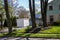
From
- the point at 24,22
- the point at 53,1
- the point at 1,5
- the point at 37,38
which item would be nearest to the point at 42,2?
the point at 1,5

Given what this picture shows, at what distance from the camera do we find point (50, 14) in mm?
40625

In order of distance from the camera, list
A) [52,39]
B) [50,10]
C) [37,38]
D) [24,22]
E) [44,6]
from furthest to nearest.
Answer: [50,10] < [24,22] < [44,6] < [37,38] < [52,39]

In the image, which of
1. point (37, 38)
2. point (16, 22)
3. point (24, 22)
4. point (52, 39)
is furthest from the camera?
point (16, 22)

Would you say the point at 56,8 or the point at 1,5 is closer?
the point at 1,5

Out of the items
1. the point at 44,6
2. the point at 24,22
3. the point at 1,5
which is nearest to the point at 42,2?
the point at 44,6

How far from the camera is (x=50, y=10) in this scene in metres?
40.8

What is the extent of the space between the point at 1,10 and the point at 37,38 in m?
16.0

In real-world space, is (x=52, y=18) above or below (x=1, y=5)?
below

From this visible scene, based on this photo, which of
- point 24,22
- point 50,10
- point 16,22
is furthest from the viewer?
point 50,10

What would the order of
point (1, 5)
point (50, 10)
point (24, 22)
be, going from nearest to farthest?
point (1, 5) < point (24, 22) < point (50, 10)

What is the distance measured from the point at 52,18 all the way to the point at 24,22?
332 inches

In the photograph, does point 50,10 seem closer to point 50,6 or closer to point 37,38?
point 50,6

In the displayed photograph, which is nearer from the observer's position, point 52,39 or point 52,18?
point 52,39

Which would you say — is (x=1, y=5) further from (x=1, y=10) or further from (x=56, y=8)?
(x=56, y=8)
